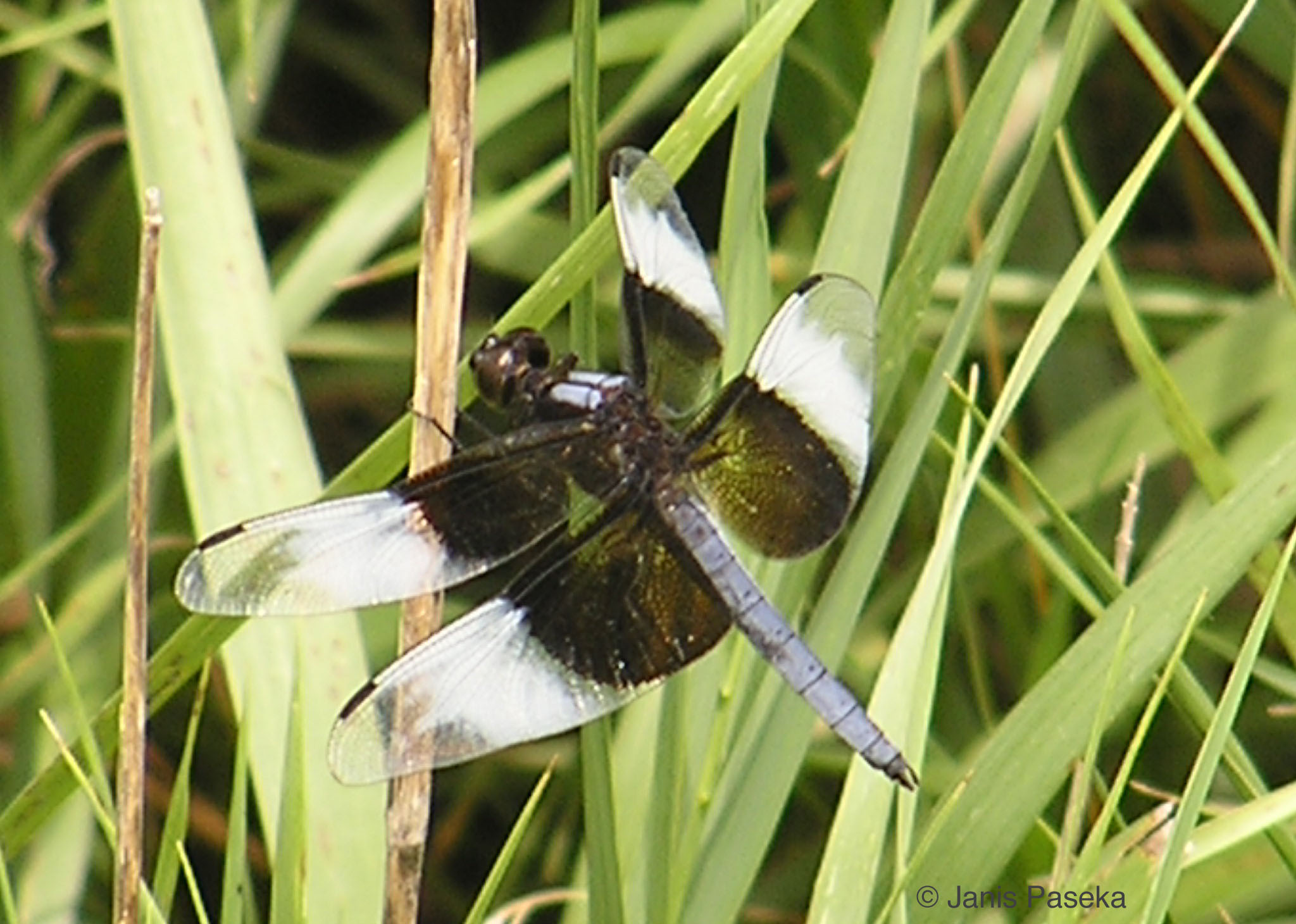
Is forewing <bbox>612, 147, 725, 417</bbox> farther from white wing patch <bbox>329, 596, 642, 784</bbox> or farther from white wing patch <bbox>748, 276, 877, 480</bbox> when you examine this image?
white wing patch <bbox>329, 596, 642, 784</bbox>

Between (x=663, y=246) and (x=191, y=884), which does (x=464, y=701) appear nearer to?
(x=191, y=884)

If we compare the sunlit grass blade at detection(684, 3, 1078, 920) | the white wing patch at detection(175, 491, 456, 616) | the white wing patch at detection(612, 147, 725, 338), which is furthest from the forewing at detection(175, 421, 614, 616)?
the sunlit grass blade at detection(684, 3, 1078, 920)

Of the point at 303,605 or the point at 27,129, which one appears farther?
the point at 27,129

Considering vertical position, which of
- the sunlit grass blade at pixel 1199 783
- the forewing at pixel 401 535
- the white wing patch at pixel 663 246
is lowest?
the sunlit grass blade at pixel 1199 783

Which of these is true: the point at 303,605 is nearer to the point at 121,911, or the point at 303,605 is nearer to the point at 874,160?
the point at 121,911

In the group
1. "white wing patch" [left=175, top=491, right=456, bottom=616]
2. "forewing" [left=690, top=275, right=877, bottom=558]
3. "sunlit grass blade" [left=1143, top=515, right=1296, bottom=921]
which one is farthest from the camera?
"forewing" [left=690, top=275, right=877, bottom=558]

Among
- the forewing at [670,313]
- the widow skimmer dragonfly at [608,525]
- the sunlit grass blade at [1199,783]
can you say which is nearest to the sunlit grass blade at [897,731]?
the widow skimmer dragonfly at [608,525]

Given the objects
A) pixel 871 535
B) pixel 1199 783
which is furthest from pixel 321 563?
pixel 1199 783

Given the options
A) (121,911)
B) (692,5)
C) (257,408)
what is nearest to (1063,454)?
(692,5)

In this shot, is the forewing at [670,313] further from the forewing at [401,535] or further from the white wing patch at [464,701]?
the white wing patch at [464,701]
